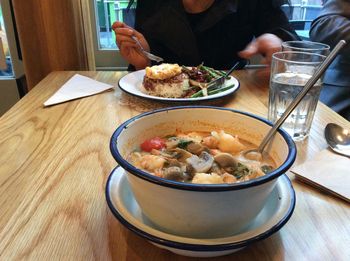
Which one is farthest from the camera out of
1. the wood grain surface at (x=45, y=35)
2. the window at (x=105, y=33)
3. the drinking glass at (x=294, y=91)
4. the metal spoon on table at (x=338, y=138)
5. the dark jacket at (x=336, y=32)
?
the window at (x=105, y=33)

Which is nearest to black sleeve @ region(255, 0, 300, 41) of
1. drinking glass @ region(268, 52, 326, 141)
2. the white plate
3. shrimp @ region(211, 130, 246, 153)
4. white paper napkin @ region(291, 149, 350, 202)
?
the white plate

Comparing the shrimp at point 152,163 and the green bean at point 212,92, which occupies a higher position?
the shrimp at point 152,163

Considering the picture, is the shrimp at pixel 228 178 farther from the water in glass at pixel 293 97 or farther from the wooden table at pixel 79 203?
the water in glass at pixel 293 97

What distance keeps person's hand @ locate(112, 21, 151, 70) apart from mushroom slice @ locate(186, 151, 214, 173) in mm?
919

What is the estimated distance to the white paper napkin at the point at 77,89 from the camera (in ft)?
3.32

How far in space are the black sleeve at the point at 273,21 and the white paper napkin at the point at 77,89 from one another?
75cm

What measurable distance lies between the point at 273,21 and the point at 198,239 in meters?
1.32

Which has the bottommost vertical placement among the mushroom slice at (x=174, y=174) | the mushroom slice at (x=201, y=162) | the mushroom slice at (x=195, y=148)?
the mushroom slice at (x=195, y=148)

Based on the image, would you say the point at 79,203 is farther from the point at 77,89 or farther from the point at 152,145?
the point at 77,89

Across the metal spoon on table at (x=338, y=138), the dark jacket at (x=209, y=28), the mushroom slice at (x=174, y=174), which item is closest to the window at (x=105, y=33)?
the dark jacket at (x=209, y=28)

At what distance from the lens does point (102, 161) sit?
681 millimetres

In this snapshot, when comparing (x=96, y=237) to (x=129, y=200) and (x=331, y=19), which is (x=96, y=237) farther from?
(x=331, y=19)

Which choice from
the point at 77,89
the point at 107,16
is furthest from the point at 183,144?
the point at 107,16

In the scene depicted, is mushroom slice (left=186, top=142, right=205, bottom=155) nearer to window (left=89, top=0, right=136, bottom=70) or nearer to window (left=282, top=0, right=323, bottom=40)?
window (left=89, top=0, right=136, bottom=70)
